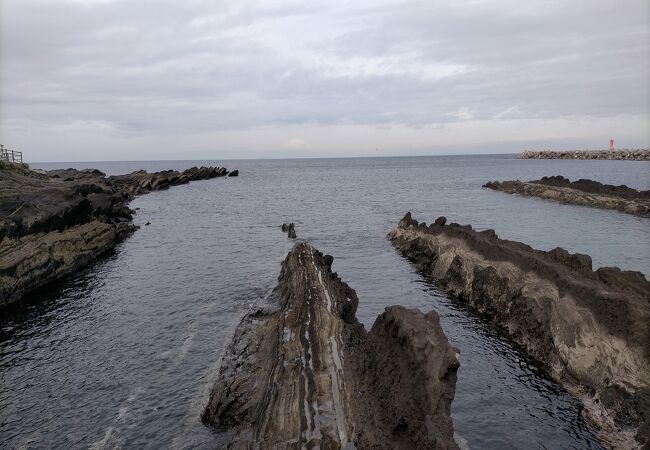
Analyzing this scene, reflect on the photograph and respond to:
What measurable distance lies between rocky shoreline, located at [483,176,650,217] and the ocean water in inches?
202

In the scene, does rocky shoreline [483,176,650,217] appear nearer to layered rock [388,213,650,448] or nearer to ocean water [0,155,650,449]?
ocean water [0,155,650,449]

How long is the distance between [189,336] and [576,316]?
59.0 ft

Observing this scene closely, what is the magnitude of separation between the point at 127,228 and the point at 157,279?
22331 mm

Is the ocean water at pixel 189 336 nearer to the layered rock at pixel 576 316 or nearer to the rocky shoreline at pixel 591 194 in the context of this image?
the layered rock at pixel 576 316

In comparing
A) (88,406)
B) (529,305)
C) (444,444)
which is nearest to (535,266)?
(529,305)

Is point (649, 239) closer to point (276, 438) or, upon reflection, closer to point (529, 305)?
point (529, 305)

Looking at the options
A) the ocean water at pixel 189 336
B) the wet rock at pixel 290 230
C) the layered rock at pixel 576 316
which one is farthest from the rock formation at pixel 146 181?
the layered rock at pixel 576 316

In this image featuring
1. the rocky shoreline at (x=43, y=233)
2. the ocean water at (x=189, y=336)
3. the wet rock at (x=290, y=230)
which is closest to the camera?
the ocean water at (x=189, y=336)

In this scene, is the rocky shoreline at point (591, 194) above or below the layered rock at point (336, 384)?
above

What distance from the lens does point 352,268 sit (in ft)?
113

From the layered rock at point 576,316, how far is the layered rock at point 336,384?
6.53 meters

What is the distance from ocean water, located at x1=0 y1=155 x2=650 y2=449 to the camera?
14.9 meters

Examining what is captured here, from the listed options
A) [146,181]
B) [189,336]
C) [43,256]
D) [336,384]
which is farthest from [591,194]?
[146,181]

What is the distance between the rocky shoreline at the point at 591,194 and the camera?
56.3 m
